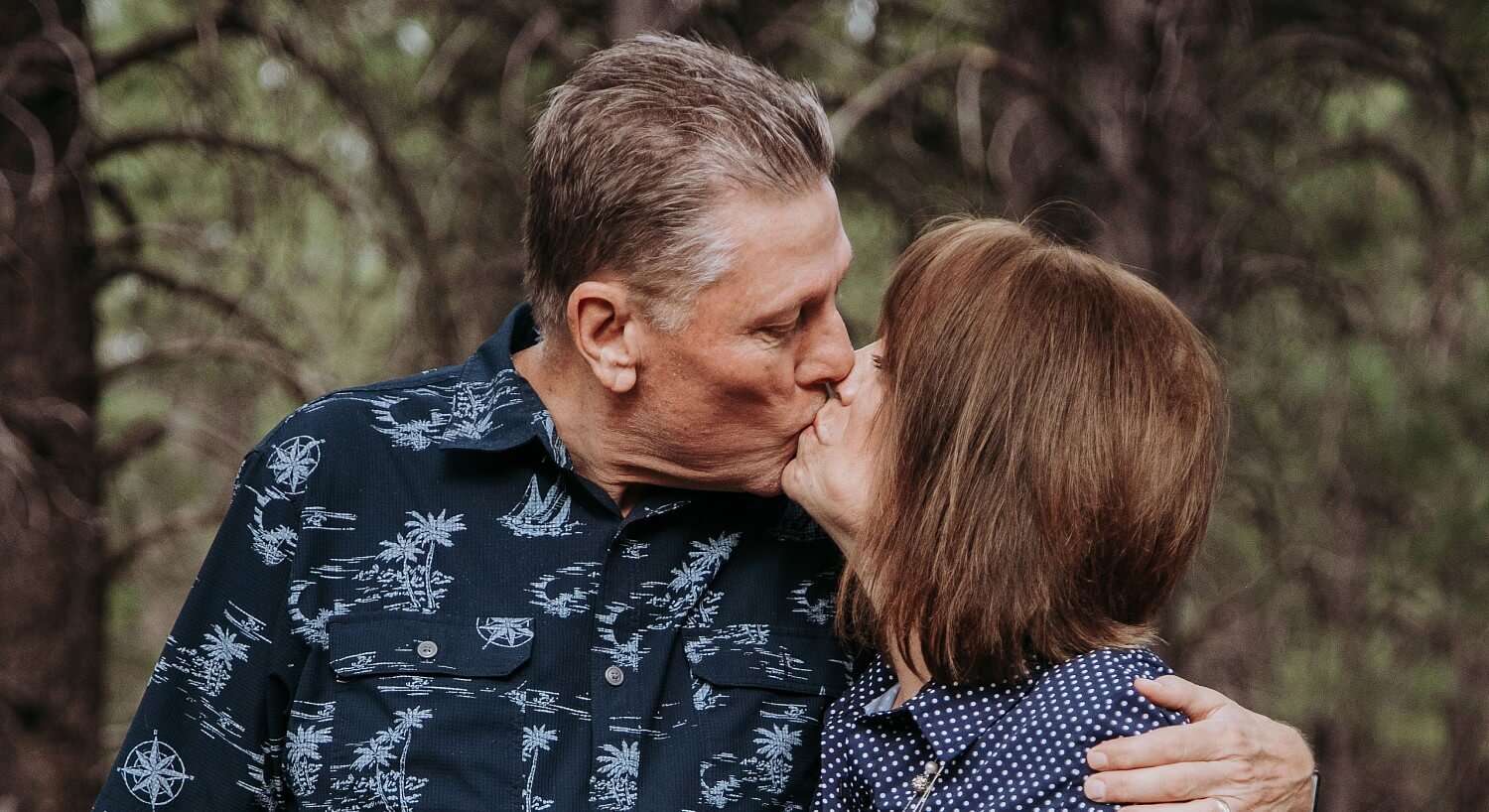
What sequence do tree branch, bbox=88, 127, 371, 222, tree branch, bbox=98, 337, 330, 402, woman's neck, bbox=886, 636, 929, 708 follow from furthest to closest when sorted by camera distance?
1. tree branch, bbox=98, 337, 330, 402
2. tree branch, bbox=88, 127, 371, 222
3. woman's neck, bbox=886, 636, 929, 708

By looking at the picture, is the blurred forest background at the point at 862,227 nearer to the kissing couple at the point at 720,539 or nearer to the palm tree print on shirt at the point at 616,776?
the kissing couple at the point at 720,539

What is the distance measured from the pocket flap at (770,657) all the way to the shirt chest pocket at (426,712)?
262 mm

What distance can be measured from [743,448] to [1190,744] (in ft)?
2.39

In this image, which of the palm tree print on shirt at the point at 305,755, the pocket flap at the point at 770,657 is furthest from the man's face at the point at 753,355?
the palm tree print on shirt at the point at 305,755

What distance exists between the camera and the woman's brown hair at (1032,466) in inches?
67.1

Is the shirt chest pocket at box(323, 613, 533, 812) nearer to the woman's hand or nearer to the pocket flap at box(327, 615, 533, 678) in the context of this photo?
the pocket flap at box(327, 615, 533, 678)

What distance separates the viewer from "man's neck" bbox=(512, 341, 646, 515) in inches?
76.1

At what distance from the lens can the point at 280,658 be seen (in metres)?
1.83

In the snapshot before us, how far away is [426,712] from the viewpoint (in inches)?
70.3

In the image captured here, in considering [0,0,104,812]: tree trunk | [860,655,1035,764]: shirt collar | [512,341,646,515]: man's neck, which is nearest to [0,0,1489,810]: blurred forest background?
[0,0,104,812]: tree trunk

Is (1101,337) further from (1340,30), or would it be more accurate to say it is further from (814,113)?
(1340,30)

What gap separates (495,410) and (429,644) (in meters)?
0.36

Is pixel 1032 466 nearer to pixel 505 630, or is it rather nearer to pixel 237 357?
pixel 505 630

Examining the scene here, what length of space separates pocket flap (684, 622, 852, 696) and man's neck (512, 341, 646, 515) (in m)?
0.25
